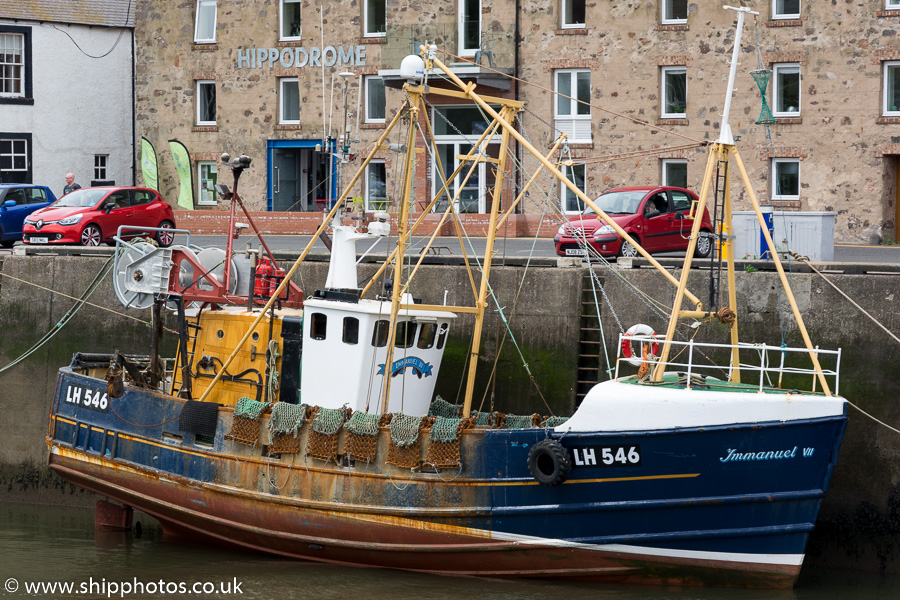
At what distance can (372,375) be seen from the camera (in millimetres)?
12703

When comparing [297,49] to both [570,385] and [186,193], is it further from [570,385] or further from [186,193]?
[570,385]

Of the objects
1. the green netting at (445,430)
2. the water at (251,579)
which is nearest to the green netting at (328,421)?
the green netting at (445,430)

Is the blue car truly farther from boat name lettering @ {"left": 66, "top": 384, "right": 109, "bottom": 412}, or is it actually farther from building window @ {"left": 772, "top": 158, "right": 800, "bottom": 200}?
building window @ {"left": 772, "top": 158, "right": 800, "bottom": 200}

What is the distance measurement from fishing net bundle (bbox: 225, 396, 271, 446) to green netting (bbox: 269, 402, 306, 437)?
9.4 inches

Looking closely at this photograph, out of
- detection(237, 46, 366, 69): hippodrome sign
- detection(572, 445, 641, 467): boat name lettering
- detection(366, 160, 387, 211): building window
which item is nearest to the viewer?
detection(572, 445, 641, 467): boat name lettering

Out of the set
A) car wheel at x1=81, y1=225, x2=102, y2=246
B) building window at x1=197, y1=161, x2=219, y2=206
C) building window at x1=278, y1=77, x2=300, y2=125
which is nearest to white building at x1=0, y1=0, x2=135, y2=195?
building window at x1=197, y1=161, x2=219, y2=206

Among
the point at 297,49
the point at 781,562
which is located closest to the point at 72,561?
the point at 781,562

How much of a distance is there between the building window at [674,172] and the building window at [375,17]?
8.48 meters

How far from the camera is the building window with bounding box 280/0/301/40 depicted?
31.6 m

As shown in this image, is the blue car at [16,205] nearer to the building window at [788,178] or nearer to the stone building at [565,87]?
the stone building at [565,87]

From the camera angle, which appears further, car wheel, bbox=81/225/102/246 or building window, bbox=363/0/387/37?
building window, bbox=363/0/387/37

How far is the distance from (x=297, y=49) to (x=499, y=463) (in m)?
22.0

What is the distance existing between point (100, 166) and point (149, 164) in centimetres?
208

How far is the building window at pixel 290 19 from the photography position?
31.6 metres
